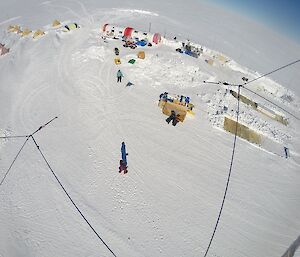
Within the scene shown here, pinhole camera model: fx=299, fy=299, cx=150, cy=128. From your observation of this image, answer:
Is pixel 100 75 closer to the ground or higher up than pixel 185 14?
closer to the ground

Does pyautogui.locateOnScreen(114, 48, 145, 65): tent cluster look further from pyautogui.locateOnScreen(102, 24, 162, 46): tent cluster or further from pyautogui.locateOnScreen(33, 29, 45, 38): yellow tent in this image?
pyautogui.locateOnScreen(33, 29, 45, 38): yellow tent

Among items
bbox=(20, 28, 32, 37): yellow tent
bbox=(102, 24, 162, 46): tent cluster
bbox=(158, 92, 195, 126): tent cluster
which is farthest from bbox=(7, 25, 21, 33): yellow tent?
bbox=(158, 92, 195, 126): tent cluster

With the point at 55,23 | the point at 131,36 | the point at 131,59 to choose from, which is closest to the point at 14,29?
the point at 55,23

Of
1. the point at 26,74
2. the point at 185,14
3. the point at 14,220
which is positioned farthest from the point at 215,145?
the point at 185,14

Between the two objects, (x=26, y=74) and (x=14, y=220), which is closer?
(x=14, y=220)

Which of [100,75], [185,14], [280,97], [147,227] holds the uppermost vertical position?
[185,14]

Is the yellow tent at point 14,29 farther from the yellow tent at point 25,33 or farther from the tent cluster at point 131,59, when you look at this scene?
the tent cluster at point 131,59

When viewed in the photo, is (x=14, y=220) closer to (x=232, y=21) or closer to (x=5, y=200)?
(x=5, y=200)

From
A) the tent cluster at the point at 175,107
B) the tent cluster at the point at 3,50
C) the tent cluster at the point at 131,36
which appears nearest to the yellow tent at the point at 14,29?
the tent cluster at the point at 3,50
